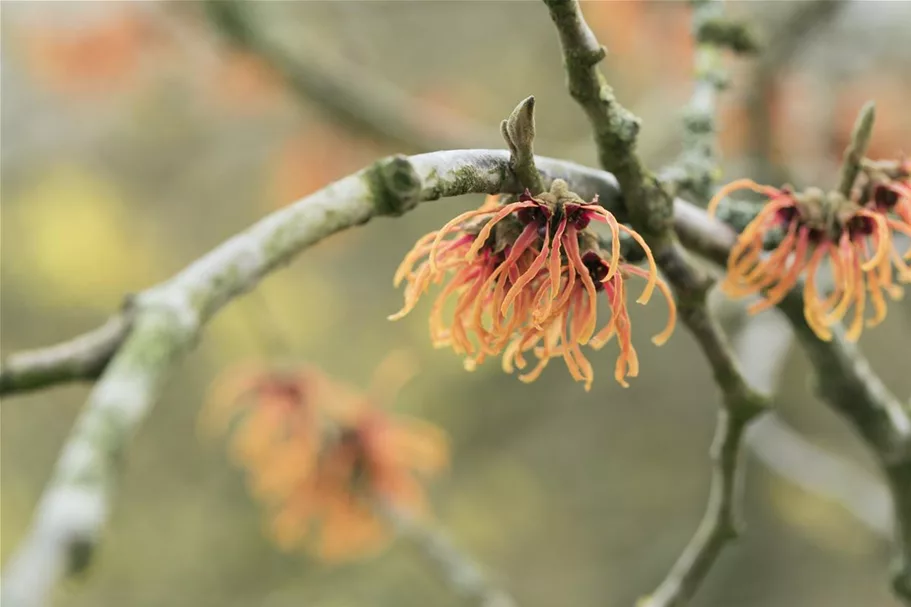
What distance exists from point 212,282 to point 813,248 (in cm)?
29

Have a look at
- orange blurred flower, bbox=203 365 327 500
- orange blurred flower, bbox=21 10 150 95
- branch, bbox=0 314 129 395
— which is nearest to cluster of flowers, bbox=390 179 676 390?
branch, bbox=0 314 129 395

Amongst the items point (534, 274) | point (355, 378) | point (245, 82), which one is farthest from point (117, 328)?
point (355, 378)

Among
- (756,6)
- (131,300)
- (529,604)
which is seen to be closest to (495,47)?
(756,6)

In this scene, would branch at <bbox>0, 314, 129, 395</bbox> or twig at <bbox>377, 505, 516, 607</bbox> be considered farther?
twig at <bbox>377, 505, 516, 607</bbox>

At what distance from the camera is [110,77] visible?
1736mm

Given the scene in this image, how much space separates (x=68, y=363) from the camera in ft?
0.96

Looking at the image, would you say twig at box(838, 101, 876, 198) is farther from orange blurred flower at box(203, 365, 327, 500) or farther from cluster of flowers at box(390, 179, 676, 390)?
orange blurred flower at box(203, 365, 327, 500)

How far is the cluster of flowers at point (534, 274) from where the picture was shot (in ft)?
1.00

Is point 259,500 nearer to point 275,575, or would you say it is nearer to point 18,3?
point 275,575

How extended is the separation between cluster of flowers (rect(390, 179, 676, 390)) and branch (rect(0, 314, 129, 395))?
10 centimetres

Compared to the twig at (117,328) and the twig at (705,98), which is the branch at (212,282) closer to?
the twig at (117,328)

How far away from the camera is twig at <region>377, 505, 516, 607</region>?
2.61ft

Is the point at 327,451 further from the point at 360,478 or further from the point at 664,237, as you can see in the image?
the point at 664,237

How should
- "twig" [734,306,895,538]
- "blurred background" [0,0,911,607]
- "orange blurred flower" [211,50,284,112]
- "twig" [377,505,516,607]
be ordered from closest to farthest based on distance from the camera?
"twig" [377,505,516,607], "twig" [734,306,895,538], "orange blurred flower" [211,50,284,112], "blurred background" [0,0,911,607]
